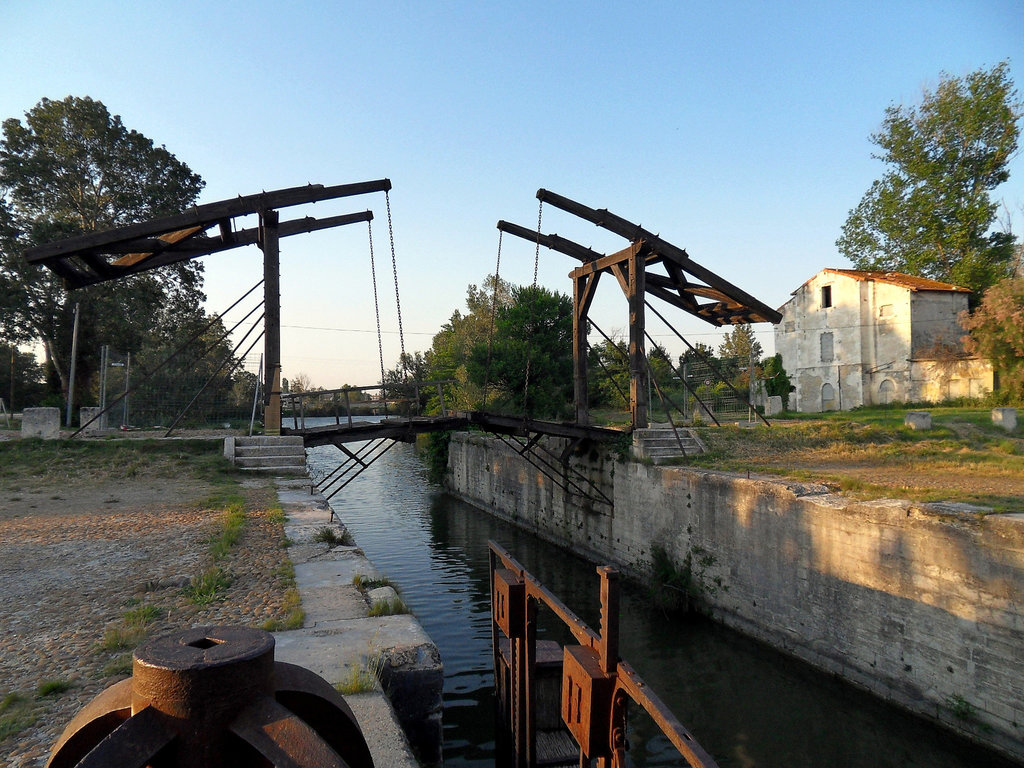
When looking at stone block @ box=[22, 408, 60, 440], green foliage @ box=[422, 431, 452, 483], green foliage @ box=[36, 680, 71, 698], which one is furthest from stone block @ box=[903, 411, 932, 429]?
stone block @ box=[22, 408, 60, 440]

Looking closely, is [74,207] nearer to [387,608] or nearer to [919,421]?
[387,608]

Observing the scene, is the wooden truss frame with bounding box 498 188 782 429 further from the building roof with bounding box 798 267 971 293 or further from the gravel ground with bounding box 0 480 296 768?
the building roof with bounding box 798 267 971 293

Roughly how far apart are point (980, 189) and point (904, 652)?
111ft

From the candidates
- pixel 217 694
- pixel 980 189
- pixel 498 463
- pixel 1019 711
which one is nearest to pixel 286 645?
pixel 217 694

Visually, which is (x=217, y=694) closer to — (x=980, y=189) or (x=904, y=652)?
(x=904, y=652)

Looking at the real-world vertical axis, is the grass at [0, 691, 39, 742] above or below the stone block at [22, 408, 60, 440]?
below

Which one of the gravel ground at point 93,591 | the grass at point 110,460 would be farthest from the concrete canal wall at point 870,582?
the grass at point 110,460

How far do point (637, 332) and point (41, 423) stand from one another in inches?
554

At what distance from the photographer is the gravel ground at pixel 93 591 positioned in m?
3.64

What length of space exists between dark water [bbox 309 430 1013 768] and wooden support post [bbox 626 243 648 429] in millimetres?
4218

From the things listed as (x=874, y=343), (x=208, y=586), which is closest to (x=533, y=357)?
(x=874, y=343)

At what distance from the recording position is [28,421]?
1442 cm

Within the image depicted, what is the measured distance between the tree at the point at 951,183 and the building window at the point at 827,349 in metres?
7.46

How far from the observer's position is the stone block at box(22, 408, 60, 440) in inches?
570
